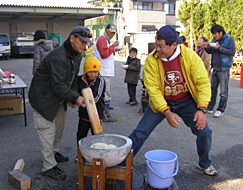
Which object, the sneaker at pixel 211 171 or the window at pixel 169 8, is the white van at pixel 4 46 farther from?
the sneaker at pixel 211 171

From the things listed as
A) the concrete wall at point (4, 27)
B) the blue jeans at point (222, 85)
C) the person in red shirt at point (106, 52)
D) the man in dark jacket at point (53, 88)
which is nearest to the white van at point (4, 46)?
the concrete wall at point (4, 27)

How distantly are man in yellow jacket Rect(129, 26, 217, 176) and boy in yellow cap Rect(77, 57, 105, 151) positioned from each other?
77cm

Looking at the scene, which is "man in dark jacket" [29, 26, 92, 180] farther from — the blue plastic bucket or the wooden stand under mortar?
the blue plastic bucket

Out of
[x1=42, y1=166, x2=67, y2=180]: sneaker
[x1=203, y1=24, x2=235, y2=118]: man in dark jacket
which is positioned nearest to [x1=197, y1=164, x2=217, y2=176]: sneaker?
[x1=42, y1=166, x2=67, y2=180]: sneaker

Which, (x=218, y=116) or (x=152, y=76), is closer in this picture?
(x=152, y=76)

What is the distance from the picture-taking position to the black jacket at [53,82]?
2980 mm

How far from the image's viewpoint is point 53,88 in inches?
118

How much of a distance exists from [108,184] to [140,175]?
0.54 meters

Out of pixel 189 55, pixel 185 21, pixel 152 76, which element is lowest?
pixel 152 76

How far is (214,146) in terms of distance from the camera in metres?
4.44

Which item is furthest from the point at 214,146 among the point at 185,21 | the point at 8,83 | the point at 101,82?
the point at 185,21

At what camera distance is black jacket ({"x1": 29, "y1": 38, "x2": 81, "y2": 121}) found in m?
2.98

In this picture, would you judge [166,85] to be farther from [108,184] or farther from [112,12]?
[112,12]

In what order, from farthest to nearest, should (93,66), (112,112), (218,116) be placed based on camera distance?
(112,112) < (218,116) < (93,66)
